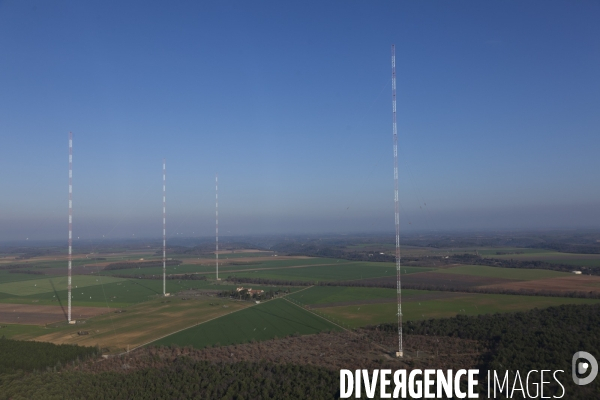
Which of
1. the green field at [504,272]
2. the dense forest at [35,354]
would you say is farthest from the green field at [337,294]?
Answer: the dense forest at [35,354]

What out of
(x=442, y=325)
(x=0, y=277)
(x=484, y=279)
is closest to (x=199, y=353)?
(x=442, y=325)

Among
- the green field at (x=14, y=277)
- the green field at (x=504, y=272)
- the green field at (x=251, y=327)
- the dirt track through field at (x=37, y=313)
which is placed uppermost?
the green field at (x=14, y=277)

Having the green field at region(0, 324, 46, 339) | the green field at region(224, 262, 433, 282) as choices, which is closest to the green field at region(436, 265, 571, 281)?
the green field at region(224, 262, 433, 282)

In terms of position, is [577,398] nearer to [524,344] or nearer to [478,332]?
[524,344]

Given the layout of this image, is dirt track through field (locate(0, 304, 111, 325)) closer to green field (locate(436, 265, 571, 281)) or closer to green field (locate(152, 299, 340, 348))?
green field (locate(152, 299, 340, 348))

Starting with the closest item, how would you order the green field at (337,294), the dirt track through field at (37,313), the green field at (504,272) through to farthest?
1. the dirt track through field at (37,313)
2. the green field at (337,294)
3. the green field at (504,272)

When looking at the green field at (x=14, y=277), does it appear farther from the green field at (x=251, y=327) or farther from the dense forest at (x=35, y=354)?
the green field at (x=251, y=327)
